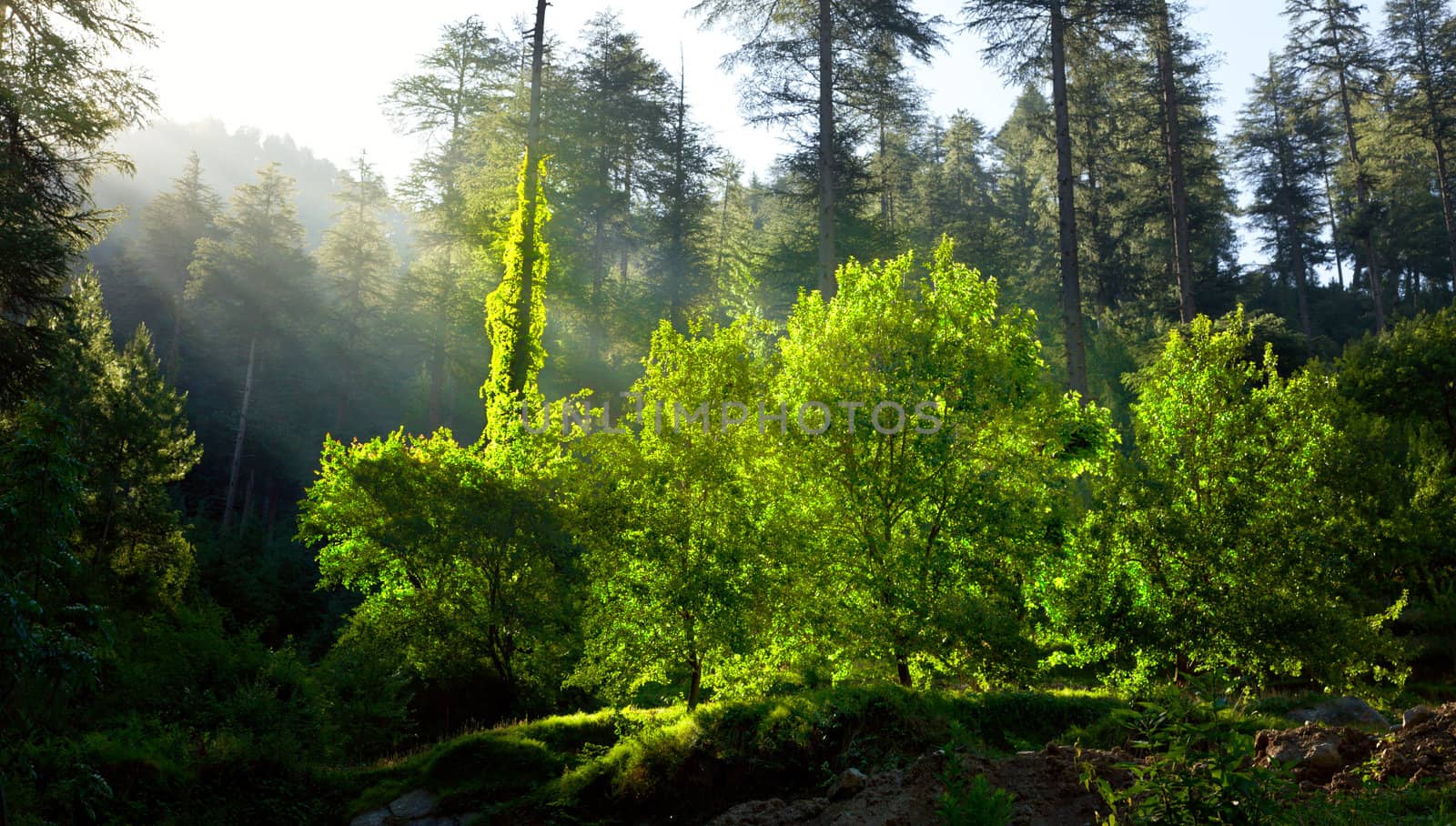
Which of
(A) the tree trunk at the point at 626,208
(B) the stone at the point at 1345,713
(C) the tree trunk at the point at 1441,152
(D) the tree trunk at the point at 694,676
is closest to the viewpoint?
(B) the stone at the point at 1345,713

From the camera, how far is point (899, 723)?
10.0m

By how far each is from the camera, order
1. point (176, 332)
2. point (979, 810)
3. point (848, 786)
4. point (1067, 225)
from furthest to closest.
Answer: point (176, 332) < point (1067, 225) < point (848, 786) < point (979, 810)

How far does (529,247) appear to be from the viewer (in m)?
20.9

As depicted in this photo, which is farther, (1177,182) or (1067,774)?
(1177,182)

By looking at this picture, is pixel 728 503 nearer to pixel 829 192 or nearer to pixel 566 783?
pixel 566 783

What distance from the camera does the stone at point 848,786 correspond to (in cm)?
786

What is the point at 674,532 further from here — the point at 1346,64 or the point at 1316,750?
the point at 1346,64

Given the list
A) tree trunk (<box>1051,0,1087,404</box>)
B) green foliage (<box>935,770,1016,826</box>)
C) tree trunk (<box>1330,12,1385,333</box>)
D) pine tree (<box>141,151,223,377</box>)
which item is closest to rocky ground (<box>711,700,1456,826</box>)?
green foliage (<box>935,770,1016,826</box>)

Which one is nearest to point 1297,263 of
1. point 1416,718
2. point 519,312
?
point 519,312

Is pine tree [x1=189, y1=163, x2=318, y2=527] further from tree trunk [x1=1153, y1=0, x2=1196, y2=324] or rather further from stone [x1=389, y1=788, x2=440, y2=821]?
tree trunk [x1=1153, y1=0, x2=1196, y2=324]

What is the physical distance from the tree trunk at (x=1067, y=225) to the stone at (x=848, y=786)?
482 inches

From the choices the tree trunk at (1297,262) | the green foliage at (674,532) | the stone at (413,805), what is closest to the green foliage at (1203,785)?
the green foliage at (674,532)

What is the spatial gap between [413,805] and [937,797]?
7.26 m

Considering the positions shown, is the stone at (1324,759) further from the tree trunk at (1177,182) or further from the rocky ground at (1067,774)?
the tree trunk at (1177,182)
